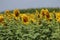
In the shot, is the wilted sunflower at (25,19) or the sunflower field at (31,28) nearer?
the sunflower field at (31,28)

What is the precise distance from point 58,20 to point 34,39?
402 millimetres

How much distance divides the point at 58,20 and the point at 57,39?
339 millimetres

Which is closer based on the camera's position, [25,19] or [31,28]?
[31,28]

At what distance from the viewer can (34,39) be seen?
11.0ft

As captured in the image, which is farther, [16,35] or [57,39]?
[16,35]

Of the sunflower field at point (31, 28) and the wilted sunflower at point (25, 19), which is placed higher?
the wilted sunflower at point (25, 19)

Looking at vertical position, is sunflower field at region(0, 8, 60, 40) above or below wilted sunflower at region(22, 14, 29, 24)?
below

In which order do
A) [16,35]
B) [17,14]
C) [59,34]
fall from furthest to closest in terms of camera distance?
[17,14] → [16,35] → [59,34]

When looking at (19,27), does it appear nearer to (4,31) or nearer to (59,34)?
(4,31)

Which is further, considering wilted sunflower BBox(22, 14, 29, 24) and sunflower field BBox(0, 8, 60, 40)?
wilted sunflower BBox(22, 14, 29, 24)

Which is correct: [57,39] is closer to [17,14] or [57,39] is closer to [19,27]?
[19,27]

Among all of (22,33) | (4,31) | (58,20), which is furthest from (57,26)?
(4,31)

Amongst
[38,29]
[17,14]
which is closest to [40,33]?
[38,29]

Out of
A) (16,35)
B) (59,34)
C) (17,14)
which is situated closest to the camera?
(59,34)
